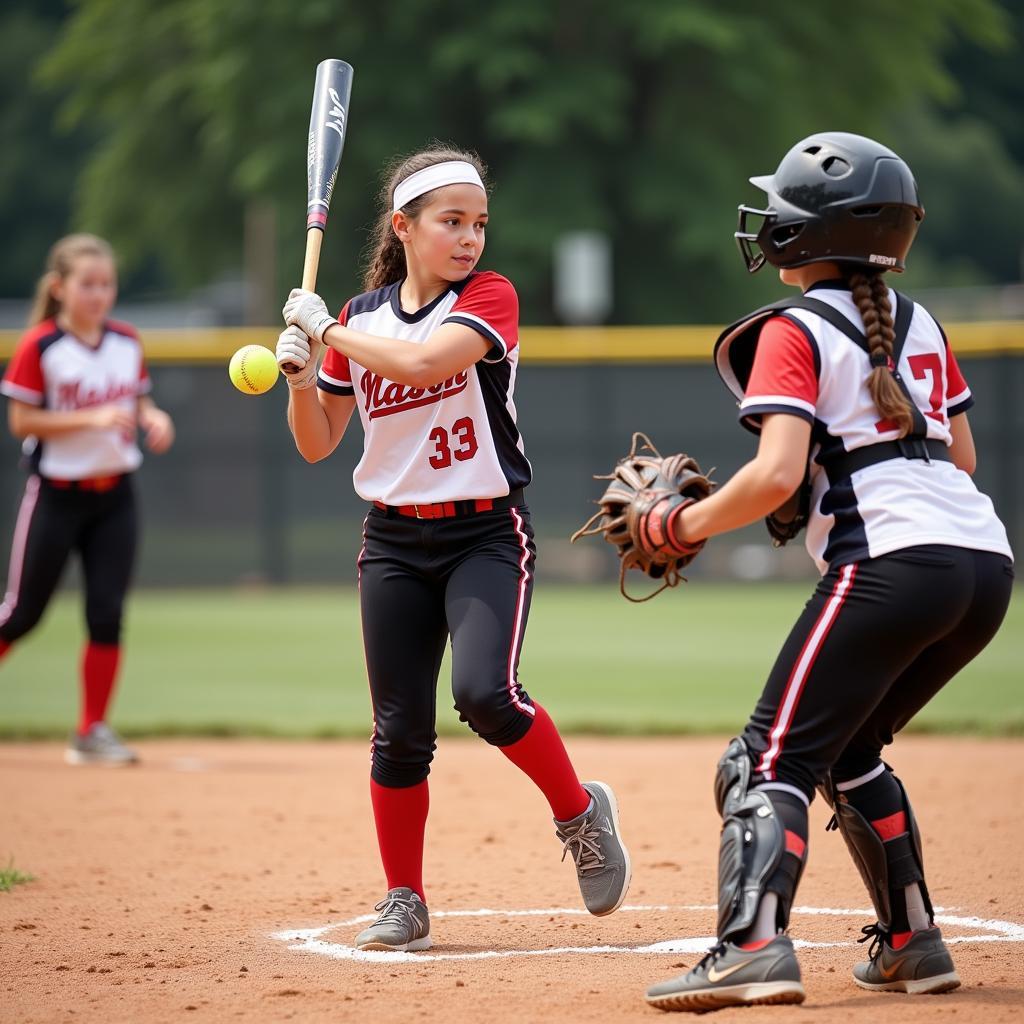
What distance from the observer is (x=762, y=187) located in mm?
3619

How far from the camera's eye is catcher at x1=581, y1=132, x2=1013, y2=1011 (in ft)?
10.9

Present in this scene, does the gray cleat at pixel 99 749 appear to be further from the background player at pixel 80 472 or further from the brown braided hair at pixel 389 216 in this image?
the brown braided hair at pixel 389 216

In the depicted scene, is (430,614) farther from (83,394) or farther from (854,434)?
(83,394)

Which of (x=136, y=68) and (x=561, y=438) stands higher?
(x=136, y=68)

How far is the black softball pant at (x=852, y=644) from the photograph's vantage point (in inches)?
132

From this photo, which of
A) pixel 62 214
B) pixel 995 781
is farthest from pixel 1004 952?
pixel 62 214

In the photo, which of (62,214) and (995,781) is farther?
(62,214)

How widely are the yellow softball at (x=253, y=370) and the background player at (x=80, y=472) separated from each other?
2.66 meters

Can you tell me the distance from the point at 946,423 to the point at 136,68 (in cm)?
2115

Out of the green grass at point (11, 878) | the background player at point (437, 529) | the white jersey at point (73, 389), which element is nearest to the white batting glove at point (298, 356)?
the background player at point (437, 529)

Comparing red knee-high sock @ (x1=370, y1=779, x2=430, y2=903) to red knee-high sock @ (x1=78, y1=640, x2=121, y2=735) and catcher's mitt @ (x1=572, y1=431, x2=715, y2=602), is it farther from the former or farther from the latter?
red knee-high sock @ (x1=78, y1=640, x2=121, y2=735)

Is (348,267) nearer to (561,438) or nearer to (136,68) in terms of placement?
(136,68)

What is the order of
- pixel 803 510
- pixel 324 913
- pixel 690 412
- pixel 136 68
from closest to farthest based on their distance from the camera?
pixel 803 510 → pixel 324 913 → pixel 690 412 → pixel 136 68

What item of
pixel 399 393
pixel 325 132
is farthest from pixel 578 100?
pixel 399 393
